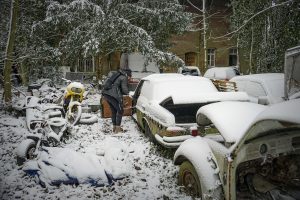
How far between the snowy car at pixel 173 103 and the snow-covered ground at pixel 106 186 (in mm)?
495

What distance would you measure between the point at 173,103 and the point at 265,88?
3.09 metres

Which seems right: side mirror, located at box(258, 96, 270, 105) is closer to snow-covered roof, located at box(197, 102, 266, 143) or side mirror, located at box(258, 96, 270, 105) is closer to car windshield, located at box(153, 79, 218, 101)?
car windshield, located at box(153, 79, 218, 101)

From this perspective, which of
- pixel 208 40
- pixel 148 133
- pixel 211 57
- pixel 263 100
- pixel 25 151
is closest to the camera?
pixel 25 151

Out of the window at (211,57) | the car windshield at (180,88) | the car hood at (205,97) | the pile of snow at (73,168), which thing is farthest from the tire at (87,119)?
the window at (211,57)

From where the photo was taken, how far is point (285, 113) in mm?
2637

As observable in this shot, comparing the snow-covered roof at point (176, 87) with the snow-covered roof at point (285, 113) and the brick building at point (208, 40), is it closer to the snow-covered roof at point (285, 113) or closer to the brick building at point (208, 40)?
the snow-covered roof at point (285, 113)

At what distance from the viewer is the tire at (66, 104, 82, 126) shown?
8.88m

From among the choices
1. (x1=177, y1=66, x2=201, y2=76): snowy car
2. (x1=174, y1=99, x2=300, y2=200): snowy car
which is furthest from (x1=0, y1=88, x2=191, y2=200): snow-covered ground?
(x1=177, y1=66, x2=201, y2=76): snowy car

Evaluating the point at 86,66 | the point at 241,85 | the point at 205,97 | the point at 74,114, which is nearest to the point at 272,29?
the point at 241,85

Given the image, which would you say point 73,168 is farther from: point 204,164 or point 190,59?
point 190,59

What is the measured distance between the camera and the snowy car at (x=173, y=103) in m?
6.11

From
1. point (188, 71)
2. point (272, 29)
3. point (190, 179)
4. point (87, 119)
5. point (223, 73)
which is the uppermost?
point (272, 29)

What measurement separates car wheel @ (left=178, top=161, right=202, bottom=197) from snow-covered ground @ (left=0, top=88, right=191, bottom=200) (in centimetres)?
21

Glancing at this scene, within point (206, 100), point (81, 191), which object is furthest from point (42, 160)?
point (206, 100)
